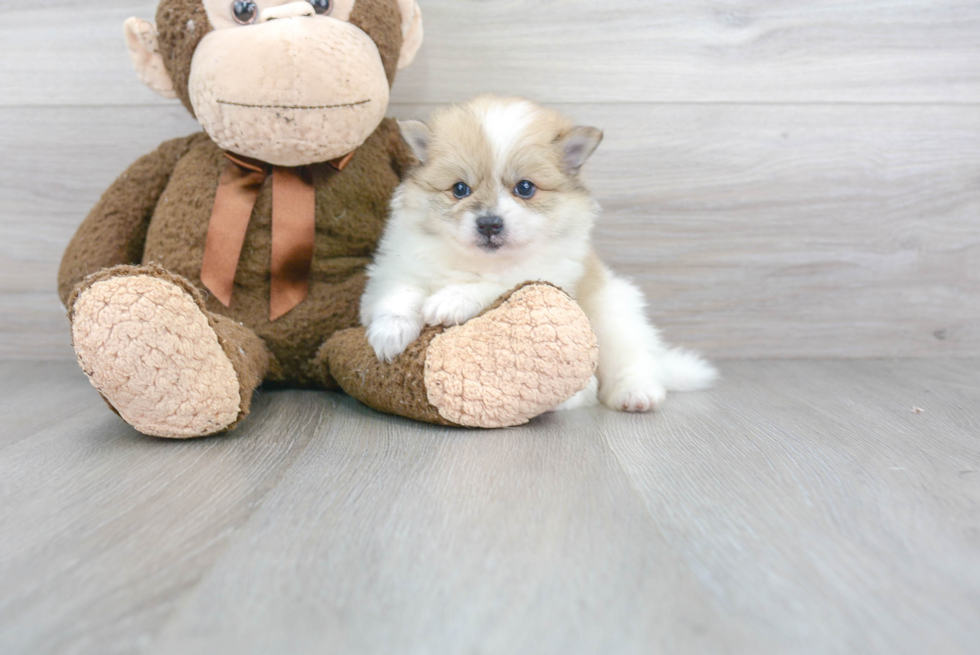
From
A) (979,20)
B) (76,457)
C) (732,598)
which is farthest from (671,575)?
(979,20)

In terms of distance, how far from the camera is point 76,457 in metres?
1.08

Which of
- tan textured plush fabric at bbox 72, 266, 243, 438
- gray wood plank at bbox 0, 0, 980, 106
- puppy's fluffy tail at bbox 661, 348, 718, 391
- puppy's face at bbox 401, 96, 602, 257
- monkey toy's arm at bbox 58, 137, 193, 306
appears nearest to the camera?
tan textured plush fabric at bbox 72, 266, 243, 438

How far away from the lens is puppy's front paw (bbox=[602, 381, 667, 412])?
1367mm

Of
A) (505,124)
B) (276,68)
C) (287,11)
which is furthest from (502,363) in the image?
(287,11)


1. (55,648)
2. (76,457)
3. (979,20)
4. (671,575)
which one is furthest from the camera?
(979,20)

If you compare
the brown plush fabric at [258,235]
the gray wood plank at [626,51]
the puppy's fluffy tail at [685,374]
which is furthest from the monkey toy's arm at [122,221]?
the puppy's fluffy tail at [685,374]

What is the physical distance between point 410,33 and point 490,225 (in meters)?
0.57

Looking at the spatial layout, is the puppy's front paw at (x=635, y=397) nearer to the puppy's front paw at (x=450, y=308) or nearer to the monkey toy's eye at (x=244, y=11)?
the puppy's front paw at (x=450, y=308)

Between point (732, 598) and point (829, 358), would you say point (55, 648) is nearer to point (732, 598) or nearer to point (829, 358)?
point (732, 598)

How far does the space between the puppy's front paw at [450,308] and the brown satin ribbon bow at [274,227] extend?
0.35 metres

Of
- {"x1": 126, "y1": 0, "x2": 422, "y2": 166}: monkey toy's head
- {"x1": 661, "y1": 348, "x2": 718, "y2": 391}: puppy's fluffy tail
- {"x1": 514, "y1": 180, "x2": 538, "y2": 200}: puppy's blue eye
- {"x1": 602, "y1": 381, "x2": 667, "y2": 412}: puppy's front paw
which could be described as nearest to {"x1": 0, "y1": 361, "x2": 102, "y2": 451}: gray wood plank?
{"x1": 126, "y1": 0, "x2": 422, "y2": 166}: monkey toy's head

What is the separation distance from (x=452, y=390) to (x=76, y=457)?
60 cm

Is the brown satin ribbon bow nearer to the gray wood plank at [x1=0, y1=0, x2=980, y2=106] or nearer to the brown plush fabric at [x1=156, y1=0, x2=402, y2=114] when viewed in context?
the brown plush fabric at [x1=156, y1=0, x2=402, y2=114]

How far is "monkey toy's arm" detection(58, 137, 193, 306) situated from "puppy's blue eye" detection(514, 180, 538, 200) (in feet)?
2.60
